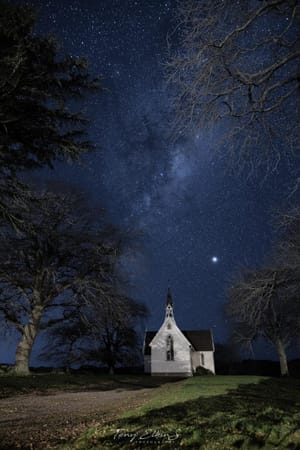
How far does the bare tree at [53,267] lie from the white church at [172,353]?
25.3m

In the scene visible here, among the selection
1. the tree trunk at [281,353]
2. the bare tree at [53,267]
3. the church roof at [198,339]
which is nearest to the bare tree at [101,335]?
the bare tree at [53,267]

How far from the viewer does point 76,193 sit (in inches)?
864

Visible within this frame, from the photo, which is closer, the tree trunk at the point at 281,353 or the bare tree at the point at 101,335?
the bare tree at the point at 101,335

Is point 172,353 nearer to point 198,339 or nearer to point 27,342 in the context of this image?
point 198,339

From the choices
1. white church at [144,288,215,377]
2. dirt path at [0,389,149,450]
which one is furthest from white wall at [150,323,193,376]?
dirt path at [0,389,149,450]

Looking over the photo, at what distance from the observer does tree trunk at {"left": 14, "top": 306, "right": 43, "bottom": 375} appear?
20.6 meters

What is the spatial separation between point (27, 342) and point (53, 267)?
16.3ft

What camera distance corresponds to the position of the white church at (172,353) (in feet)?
142

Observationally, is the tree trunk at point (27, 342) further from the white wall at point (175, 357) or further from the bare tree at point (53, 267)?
the white wall at point (175, 357)

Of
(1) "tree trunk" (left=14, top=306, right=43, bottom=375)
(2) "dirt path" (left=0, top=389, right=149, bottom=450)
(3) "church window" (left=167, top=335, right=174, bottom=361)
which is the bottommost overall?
(2) "dirt path" (left=0, top=389, right=149, bottom=450)

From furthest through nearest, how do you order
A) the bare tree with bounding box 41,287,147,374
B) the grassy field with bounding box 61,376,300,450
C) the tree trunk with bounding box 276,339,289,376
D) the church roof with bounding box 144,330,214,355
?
the church roof with bounding box 144,330,214,355, the tree trunk with bounding box 276,339,289,376, the bare tree with bounding box 41,287,147,374, the grassy field with bounding box 61,376,300,450

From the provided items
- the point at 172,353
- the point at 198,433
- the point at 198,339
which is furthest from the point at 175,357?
the point at 198,433

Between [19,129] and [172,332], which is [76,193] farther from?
[172,332]

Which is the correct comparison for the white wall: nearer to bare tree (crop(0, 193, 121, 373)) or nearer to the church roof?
the church roof
